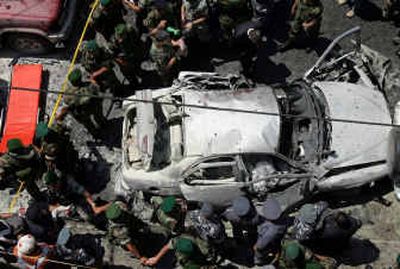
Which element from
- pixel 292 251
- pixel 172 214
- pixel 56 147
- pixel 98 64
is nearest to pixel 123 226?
pixel 172 214

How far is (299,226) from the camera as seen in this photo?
909cm

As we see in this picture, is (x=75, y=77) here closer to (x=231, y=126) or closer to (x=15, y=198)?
(x=15, y=198)

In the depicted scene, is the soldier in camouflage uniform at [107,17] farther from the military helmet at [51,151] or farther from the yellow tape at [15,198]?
the yellow tape at [15,198]

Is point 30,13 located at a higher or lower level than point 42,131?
higher

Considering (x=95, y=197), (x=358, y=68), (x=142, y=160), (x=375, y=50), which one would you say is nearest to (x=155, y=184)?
(x=142, y=160)

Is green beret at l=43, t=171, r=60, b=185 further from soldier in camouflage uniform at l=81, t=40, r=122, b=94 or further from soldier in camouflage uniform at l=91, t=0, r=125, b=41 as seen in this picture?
soldier in camouflage uniform at l=91, t=0, r=125, b=41

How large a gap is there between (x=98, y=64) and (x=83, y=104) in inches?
34.5

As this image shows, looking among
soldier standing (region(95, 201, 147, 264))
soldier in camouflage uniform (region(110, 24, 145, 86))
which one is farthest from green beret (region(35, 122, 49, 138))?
soldier in camouflage uniform (region(110, 24, 145, 86))

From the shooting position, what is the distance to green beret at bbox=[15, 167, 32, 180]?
33.0 ft

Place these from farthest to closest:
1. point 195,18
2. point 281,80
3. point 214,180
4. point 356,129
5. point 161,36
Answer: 1. point 281,80
2. point 195,18
3. point 161,36
4. point 356,129
5. point 214,180

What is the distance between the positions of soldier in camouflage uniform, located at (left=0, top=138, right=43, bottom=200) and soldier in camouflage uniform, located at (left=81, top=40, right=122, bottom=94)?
1944 millimetres

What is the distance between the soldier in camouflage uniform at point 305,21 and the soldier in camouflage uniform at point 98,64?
3589mm

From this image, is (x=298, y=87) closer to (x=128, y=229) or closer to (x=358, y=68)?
(x=358, y=68)

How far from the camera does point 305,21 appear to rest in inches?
467
